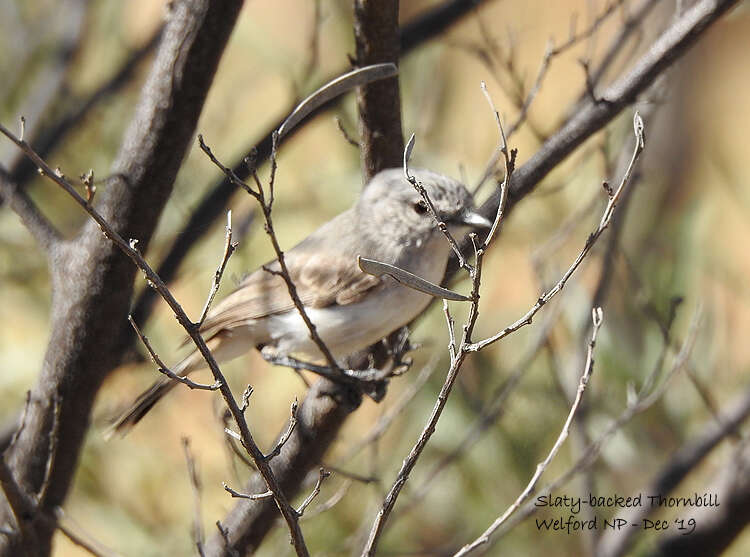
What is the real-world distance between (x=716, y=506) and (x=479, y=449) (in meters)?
1.09

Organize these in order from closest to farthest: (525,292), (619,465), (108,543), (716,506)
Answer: (716,506)
(619,465)
(108,543)
(525,292)

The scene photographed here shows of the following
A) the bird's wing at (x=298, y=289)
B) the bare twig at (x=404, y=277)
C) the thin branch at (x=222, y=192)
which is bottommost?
the bare twig at (x=404, y=277)

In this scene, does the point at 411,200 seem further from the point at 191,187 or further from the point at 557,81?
the point at 557,81

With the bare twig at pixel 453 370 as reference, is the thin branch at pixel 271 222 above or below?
above

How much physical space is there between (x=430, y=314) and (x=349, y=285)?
0.97 metres

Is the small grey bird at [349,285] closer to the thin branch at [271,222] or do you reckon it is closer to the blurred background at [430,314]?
the blurred background at [430,314]

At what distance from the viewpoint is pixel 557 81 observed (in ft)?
29.6

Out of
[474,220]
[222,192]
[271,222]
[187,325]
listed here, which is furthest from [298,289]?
[187,325]

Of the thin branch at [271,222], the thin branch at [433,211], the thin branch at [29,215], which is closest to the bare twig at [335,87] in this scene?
the thin branch at [271,222]

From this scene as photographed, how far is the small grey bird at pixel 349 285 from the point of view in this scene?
282 centimetres

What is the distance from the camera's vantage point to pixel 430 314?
3.97 metres

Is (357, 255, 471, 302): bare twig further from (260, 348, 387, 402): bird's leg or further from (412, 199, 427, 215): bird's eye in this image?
(412, 199, 427, 215): bird's eye

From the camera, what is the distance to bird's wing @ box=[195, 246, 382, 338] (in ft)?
10.0

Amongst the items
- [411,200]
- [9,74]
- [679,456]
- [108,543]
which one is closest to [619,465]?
[679,456]
